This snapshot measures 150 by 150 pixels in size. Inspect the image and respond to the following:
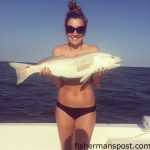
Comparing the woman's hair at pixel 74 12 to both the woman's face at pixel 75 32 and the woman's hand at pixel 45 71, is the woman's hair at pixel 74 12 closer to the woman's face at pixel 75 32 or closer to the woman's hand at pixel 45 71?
the woman's face at pixel 75 32

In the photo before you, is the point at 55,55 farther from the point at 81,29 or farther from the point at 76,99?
the point at 76,99

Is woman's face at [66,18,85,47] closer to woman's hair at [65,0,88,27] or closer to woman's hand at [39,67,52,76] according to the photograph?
woman's hair at [65,0,88,27]

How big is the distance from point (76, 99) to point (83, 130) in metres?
0.46

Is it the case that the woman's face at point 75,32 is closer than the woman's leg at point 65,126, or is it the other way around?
the woman's face at point 75,32

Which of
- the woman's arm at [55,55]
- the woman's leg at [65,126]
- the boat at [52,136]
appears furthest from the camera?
the boat at [52,136]

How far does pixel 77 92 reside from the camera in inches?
170

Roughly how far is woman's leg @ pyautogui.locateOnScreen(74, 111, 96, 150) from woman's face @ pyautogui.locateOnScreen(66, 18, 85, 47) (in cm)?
108

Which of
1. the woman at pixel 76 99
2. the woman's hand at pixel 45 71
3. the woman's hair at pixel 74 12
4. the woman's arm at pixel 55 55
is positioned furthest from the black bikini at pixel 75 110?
the woman's hair at pixel 74 12

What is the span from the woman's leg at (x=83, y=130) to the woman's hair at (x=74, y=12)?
137 centimetres

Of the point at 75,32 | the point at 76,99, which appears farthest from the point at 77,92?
the point at 75,32

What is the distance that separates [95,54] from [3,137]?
2229 mm

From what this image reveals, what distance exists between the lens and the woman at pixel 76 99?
14.0 feet

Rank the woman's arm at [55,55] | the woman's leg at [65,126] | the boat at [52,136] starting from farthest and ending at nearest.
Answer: the boat at [52,136] < the woman's arm at [55,55] < the woman's leg at [65,126]

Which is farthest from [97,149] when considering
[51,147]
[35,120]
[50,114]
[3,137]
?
[50,114]
